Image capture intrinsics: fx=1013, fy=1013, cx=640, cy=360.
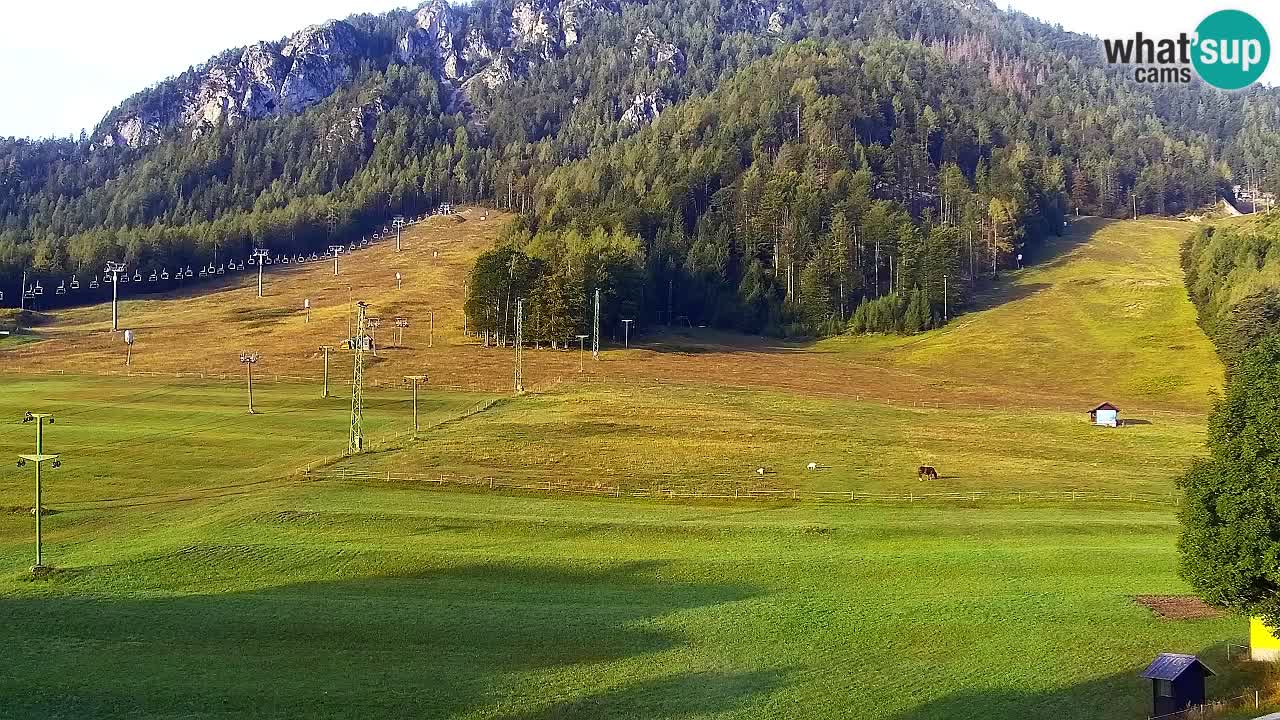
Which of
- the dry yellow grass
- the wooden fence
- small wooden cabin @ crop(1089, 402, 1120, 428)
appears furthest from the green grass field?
the dry yellow grass

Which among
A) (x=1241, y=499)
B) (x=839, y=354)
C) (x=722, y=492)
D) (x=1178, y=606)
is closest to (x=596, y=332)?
(x=839, y=354)

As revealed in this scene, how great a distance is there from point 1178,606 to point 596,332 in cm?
11519

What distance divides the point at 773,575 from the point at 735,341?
13269 cm

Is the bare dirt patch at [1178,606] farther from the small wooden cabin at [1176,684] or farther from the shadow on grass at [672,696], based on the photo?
the shadow on grass at [672,696]

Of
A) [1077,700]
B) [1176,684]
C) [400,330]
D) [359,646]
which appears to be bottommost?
[1077,700]

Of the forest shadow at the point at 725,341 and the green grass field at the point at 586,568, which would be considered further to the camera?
the forest shadow at the point at 725,341

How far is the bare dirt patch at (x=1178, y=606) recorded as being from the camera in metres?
42.2

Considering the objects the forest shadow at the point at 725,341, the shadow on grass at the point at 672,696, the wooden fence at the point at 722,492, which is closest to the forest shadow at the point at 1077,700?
the shadow on grass at the point at 672,696

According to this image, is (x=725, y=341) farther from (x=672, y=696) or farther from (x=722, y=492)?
(x=672, y=696)

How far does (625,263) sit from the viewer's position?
176 m

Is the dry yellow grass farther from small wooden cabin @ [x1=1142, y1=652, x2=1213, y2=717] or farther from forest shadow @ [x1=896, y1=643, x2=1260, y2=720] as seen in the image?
small wooden cabin @ [x1=1142, y1=652, x2=1213, y2=717]

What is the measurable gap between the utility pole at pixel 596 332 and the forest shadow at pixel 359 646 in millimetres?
103387

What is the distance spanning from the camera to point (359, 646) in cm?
3838

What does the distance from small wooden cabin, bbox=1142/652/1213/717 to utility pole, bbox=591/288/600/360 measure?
119845 mm
